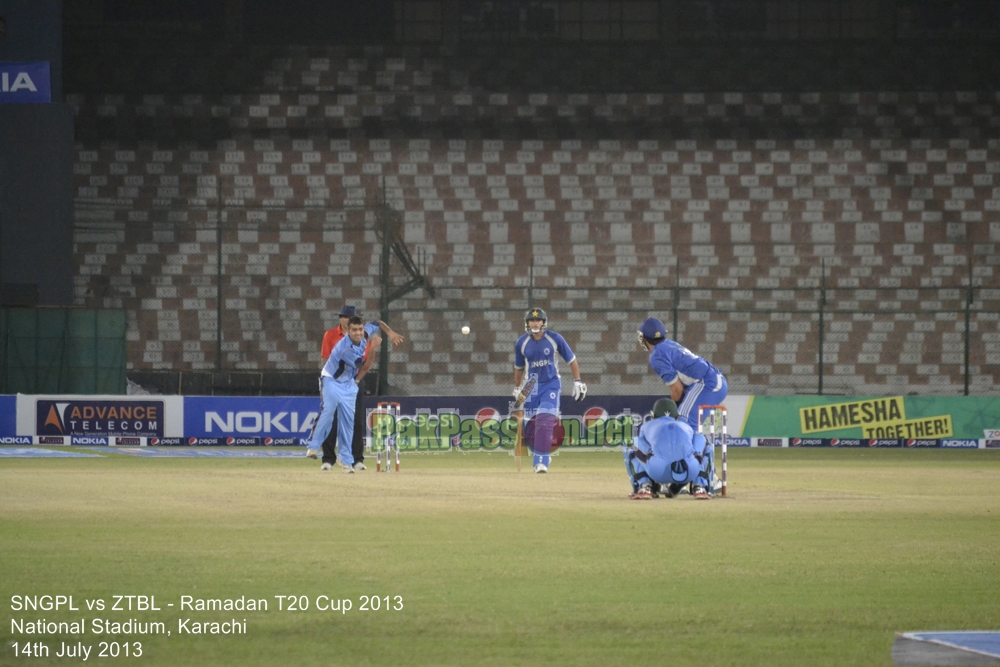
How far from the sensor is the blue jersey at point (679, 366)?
13547 mm

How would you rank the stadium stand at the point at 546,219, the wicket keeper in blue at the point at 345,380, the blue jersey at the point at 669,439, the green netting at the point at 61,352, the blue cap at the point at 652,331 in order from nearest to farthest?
the blue jersey at the point at 669,439, the blue cap at the point at 652,331, the wicket keeper in blue at the point at 345,380, the green netting at the point at 61,352, the stadium stand at the point at 546,219

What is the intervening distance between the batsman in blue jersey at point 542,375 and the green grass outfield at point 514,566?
1859mm

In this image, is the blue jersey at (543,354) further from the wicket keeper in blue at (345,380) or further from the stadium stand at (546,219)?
the stadium stand at (546,219)

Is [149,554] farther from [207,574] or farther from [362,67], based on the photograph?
[362,67]

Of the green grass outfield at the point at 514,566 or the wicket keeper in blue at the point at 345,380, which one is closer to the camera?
the green grass outfield at the point at 514,566

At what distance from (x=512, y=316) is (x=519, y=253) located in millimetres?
2254

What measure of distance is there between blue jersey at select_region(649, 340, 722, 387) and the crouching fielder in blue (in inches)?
16.5

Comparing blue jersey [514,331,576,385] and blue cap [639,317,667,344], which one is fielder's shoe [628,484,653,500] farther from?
blue jersey [514,331,576,385]

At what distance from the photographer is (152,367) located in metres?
30.7

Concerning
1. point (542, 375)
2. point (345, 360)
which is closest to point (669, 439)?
point (542, 375)

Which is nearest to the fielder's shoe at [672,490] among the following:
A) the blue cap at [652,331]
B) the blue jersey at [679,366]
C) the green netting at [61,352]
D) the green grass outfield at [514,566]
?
the green grass outfield at [514,566]

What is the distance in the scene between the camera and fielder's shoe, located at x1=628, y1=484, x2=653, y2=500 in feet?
45.1

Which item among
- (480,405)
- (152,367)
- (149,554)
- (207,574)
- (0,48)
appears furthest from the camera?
(152,367)

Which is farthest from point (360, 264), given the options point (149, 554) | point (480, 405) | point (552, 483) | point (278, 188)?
point (149, 554)
